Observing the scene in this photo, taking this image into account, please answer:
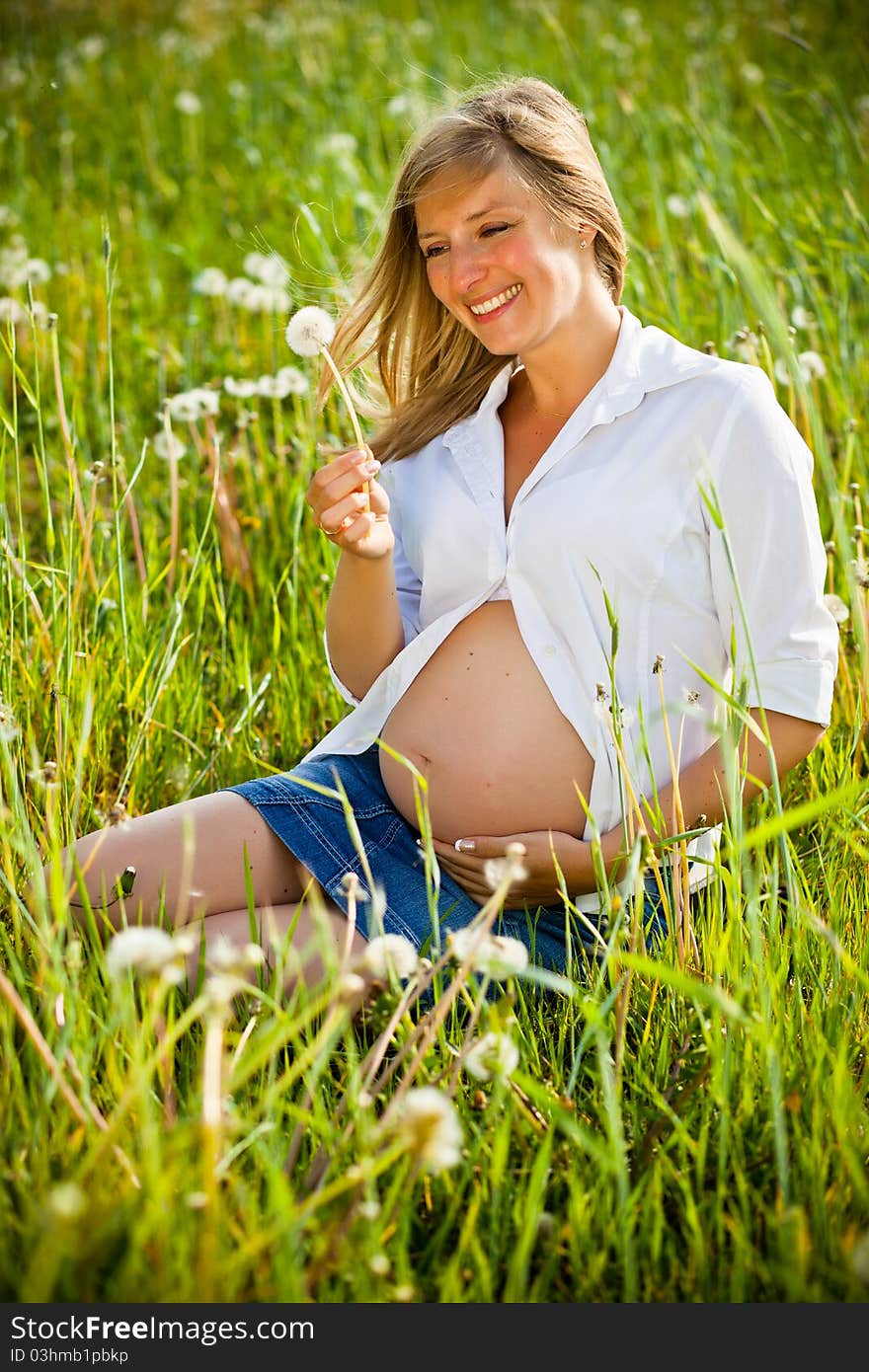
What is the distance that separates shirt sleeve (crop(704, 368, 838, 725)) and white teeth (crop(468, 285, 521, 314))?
39 cm

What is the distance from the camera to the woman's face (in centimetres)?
195

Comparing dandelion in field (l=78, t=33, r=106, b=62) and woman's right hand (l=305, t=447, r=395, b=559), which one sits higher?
dandelion in field (l=78, t=33, r=106, b=62)

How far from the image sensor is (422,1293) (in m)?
1.26

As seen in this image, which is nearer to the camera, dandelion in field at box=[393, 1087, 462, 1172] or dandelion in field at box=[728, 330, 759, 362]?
dandelion in field at box=[393, 1087, 462, 1172]

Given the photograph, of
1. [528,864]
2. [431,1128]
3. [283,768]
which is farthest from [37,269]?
[431,1128]

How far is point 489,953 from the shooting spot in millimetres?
1147

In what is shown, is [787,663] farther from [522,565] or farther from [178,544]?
[178,544]

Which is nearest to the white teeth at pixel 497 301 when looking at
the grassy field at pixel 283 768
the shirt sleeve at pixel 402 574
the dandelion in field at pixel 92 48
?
the shirt sleeve at pixel 402 574

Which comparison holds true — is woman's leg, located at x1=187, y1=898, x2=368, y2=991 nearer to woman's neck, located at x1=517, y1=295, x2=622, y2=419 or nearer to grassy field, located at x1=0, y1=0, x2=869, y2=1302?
grassy field, located at x1=0, y1=0, x2=869, y2=1302

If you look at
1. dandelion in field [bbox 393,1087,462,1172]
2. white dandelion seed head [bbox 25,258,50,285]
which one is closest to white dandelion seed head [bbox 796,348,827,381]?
white dandelion seed head [bbox 25,258,50,285]

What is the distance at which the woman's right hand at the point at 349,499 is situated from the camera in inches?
71.7

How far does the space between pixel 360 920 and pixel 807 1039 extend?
0.69 m

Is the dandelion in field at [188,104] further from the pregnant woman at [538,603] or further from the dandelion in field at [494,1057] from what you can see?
the dandelion in field at [494,1057]

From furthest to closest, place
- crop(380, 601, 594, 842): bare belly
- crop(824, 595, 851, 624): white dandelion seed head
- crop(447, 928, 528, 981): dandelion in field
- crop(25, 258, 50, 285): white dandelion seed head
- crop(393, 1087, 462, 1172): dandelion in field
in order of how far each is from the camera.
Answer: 1. crop(25, 258, 50, 285): white dandelion seed head
2. crop(824, 595, 851, 624): white dandelion seed head
3. crop(380, 601, 594, 842): bare belly
4. crop(447, 928, 528, 981): dandelion in field
5. crop(393, 1087, 462, 1172): dandelion in field
